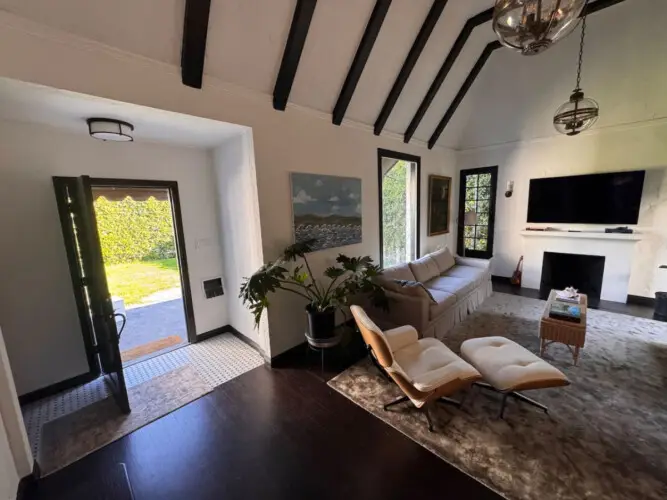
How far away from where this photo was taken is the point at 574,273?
15.4ft

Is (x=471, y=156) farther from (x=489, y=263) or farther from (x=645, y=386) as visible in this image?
(x=645, y=386)

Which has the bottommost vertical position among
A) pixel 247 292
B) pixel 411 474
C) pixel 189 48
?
pixel 411 474

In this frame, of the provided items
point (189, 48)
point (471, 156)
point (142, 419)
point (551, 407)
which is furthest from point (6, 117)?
point (471, 156)

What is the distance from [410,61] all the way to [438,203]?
273 centimetres

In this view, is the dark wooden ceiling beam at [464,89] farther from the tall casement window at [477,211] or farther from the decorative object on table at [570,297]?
the decorative object on table at [570,297]

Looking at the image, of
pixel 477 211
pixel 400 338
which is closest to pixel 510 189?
pixel 477 211

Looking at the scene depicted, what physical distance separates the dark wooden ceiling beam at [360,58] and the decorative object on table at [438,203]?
2.51 m

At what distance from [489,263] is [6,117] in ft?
19.5

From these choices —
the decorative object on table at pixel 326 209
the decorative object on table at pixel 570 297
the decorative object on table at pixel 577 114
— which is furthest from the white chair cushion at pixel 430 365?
the decorative object on table at pixel 577 114

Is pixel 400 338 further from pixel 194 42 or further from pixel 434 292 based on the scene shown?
pixel 194 42

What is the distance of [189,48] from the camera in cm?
203

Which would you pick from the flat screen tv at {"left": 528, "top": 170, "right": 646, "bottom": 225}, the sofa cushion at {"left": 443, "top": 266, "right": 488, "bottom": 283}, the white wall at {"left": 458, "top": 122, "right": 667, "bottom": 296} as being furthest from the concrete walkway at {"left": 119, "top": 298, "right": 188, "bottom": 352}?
the flat screen tv at {"left": 528, "top": 170, "right": 646, "bottom": 225}

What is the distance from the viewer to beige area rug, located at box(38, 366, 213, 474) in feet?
6.50

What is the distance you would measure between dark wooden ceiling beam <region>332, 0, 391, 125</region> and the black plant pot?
226 cm
